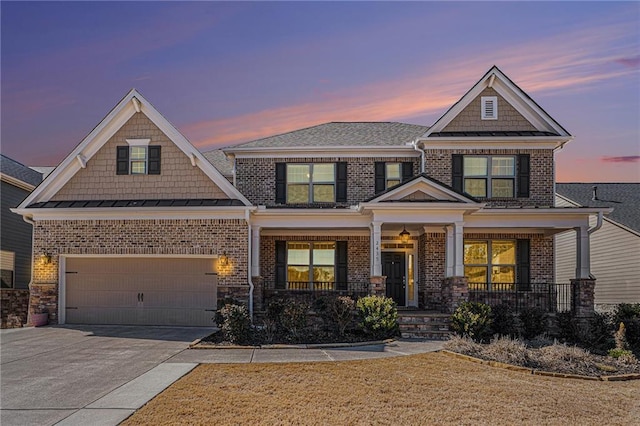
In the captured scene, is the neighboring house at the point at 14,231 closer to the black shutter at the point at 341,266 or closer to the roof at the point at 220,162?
the roof at the point at 220,162

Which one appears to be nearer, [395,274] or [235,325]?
[235,325]

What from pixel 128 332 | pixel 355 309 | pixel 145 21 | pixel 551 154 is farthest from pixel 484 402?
pixel 145 21

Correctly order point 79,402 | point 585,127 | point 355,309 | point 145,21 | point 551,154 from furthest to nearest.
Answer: point 585,127 < point 551,154 < point 145,21 < point 355,309 < point 79,402

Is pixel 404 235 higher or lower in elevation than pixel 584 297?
higher

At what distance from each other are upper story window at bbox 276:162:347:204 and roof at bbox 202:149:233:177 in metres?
2.59

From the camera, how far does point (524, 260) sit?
19.1 m

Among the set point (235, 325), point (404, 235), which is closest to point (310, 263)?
point (404, 235)

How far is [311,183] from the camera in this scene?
19.9m

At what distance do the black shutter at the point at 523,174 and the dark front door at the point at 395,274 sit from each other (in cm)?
471

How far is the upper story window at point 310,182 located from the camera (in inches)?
778

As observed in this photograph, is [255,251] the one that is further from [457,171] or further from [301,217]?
[457,171]

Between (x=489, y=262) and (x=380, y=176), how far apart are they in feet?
16.1

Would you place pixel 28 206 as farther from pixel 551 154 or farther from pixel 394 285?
pixel 551 154

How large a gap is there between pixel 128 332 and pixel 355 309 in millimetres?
6535
